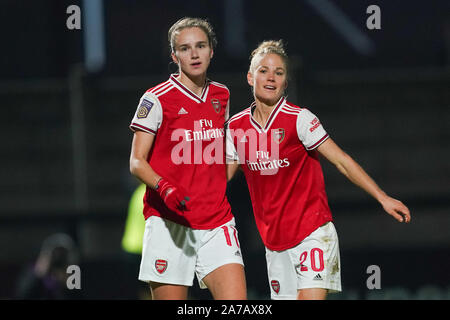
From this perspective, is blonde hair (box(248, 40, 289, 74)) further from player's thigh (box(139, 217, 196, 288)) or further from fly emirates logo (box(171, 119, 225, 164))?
player's thigh (box(139, 217, 196, 288))

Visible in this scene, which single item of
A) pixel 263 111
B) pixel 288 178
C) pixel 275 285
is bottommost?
pixel 275 285

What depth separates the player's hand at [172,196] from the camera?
14.0ft

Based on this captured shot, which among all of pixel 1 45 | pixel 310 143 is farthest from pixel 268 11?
pixel 310 143

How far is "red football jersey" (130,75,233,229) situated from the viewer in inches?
184

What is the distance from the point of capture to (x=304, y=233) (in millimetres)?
4840

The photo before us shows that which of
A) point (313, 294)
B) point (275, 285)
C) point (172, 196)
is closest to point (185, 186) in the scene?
point (172, 196)

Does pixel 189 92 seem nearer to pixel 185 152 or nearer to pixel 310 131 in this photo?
pixel 185 152

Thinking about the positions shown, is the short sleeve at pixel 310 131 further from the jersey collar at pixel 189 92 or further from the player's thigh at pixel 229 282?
the player's thigh at pixel 229 282

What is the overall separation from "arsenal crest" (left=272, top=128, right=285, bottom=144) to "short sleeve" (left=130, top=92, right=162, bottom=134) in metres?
0.69

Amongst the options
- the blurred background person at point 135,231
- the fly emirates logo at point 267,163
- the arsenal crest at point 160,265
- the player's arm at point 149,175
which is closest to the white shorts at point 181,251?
the arsenal crest at point 160,265

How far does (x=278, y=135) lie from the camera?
4879mm

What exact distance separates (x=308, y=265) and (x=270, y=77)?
3.63 feet

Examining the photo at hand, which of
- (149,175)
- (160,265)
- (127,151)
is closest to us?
(149,175)
